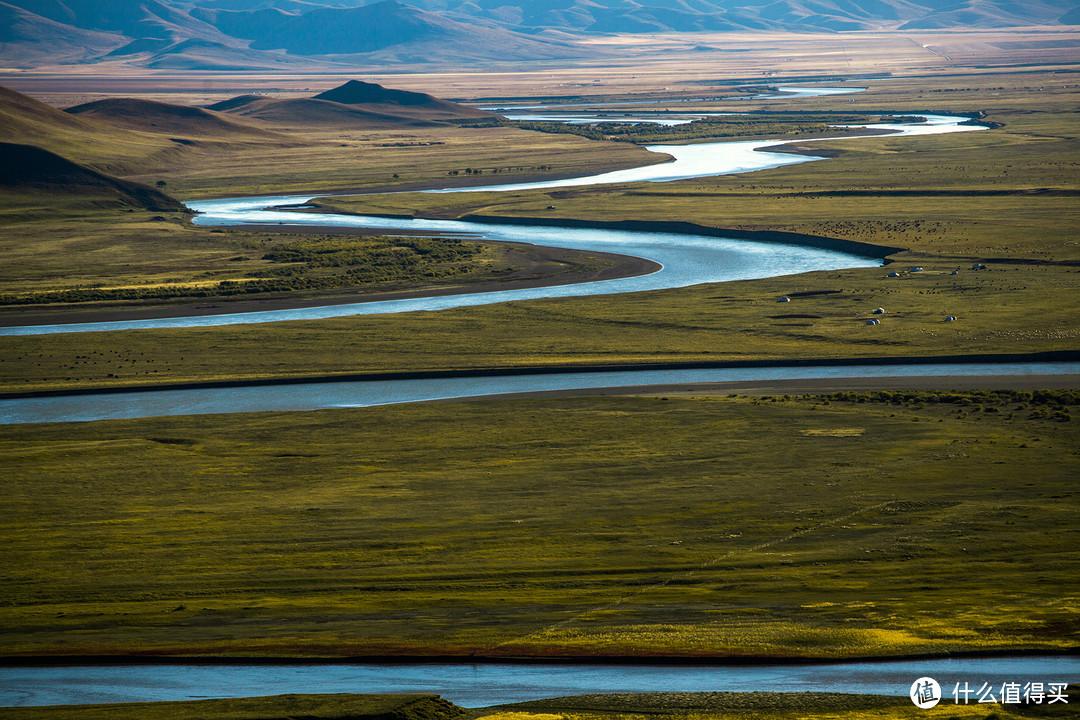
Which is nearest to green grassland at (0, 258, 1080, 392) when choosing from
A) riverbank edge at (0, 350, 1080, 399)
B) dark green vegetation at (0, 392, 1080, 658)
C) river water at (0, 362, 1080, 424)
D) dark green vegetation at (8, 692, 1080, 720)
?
riverbank edge at (0, 350, 1080, 399)

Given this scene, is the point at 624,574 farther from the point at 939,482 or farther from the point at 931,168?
the point at 931,168

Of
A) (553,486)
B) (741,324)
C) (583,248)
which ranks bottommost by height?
(553,486)

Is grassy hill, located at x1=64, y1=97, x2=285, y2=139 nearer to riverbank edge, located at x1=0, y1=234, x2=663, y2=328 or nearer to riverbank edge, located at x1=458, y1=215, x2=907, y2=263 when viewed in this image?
riverbank edge, located at x1=458, y1=215, x2=907, y2=263

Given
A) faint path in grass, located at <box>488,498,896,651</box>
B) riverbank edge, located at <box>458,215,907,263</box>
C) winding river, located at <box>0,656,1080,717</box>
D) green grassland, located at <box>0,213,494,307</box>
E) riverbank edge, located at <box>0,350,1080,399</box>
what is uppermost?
riverbank edge, located at <box>458,215,907,263</box>

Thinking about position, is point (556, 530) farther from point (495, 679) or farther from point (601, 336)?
point (601, 336)

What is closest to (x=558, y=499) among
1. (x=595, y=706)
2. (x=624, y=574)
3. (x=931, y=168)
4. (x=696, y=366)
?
(x=624, y=574)

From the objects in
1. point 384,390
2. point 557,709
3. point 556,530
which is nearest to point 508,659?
point 557,709
